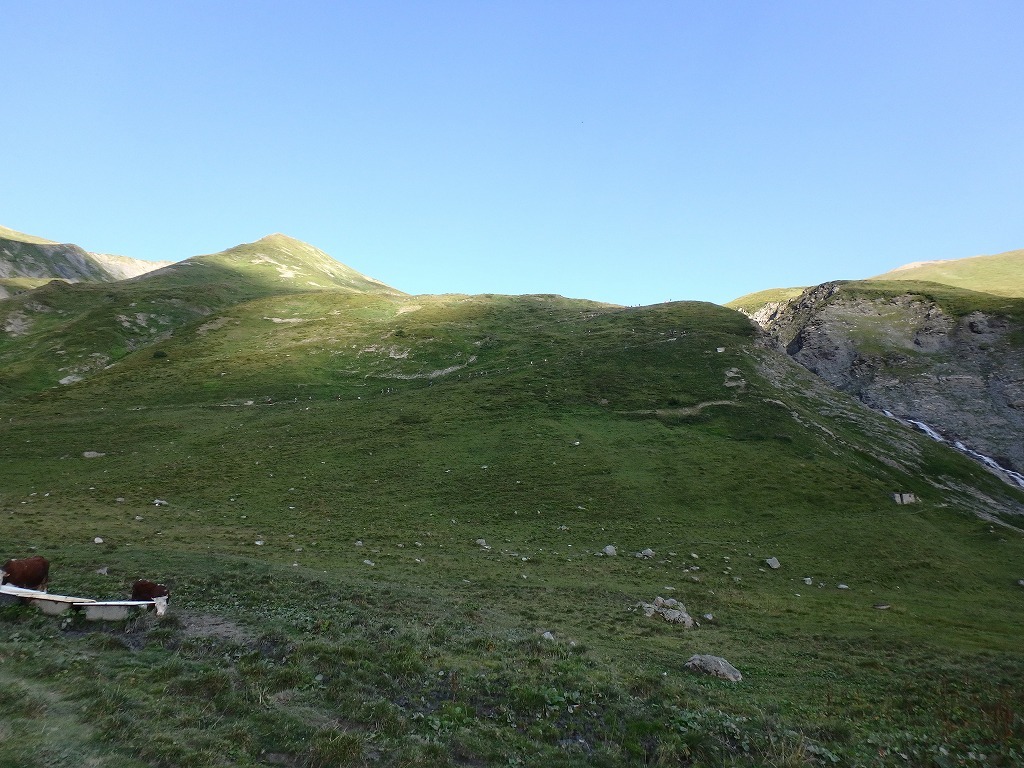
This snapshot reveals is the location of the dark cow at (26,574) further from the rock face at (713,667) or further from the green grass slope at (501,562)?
the rock face at (713,667)

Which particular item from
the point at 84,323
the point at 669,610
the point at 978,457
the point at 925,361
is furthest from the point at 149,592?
the point at 925,361

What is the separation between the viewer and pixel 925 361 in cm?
10612

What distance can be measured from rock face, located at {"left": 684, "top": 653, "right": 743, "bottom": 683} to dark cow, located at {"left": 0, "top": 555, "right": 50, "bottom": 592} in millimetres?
21391

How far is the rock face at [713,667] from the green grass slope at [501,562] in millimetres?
583

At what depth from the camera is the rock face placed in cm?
1773

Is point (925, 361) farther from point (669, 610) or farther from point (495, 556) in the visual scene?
point (669, 610)

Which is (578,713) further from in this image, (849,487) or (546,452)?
(849,487)

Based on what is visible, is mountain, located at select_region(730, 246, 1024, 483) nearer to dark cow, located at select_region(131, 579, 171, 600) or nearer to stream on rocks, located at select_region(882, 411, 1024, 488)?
stream on rocks, located at select_region(882, 411, 1024, 488)

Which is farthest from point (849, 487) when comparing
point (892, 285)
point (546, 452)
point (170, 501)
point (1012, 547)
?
point (892, 285)

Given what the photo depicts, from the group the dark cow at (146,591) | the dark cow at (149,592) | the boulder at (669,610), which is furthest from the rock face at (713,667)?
the dark cow at (146,591)

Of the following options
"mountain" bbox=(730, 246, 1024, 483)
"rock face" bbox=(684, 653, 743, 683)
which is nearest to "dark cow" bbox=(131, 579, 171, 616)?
"rock face" bbox=(684, 653, 743, 683)

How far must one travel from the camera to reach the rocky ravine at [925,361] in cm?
8912

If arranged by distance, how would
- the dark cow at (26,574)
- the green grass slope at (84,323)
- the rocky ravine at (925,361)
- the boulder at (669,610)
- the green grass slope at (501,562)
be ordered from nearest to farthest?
the green grass slope at (501,562)
the dark cow at (26,574)
the boulder at (669,610)
the rocky ravine at (925,361)
the green grass slope at (84,323)

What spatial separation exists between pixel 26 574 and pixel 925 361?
132m
